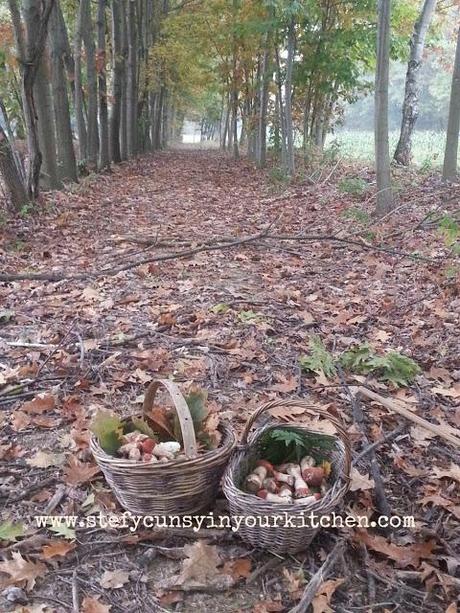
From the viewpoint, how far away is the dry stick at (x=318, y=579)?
2.09 m

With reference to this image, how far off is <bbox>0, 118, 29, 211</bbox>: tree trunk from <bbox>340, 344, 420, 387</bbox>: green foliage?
21.8ft

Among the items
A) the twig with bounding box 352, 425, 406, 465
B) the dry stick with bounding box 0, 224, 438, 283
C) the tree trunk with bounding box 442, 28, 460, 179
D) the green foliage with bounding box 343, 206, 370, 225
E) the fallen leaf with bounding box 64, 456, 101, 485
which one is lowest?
the twig with bounding box 352, 425, 406, 465

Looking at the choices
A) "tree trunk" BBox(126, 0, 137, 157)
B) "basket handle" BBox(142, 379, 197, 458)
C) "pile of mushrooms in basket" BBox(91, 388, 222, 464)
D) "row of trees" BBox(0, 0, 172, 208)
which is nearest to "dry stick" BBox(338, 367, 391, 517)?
"pile of mushrooms in basket" BBox(91, 388, 222, 464)

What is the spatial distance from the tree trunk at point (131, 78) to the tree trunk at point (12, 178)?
11544 millimetres

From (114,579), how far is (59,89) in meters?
11.8

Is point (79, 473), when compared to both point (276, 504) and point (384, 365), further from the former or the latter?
point (384, 365)

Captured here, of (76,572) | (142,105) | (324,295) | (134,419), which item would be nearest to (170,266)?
(324,295)

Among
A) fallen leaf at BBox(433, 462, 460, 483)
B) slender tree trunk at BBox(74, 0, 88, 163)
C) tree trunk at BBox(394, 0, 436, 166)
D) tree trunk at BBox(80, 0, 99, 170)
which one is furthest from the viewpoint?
tree trunk at BBox(80, 0, 99, 170)

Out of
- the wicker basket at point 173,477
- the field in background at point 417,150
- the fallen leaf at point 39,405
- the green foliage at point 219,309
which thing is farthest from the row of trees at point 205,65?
the wicker basket at point 173,477

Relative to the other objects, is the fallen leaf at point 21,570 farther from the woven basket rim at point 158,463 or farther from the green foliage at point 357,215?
the green foliage at point 357,215

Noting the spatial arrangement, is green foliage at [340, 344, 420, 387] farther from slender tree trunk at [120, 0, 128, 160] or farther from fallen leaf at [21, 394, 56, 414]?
slender tree trunk at [120, 0, 128, 160]

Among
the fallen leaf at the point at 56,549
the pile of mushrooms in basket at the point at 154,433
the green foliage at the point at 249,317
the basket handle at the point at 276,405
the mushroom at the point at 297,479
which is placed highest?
the basket handle at the point at 276,405

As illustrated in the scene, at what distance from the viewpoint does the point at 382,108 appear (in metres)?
8.57

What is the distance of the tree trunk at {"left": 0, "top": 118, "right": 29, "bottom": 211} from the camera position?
844cm
